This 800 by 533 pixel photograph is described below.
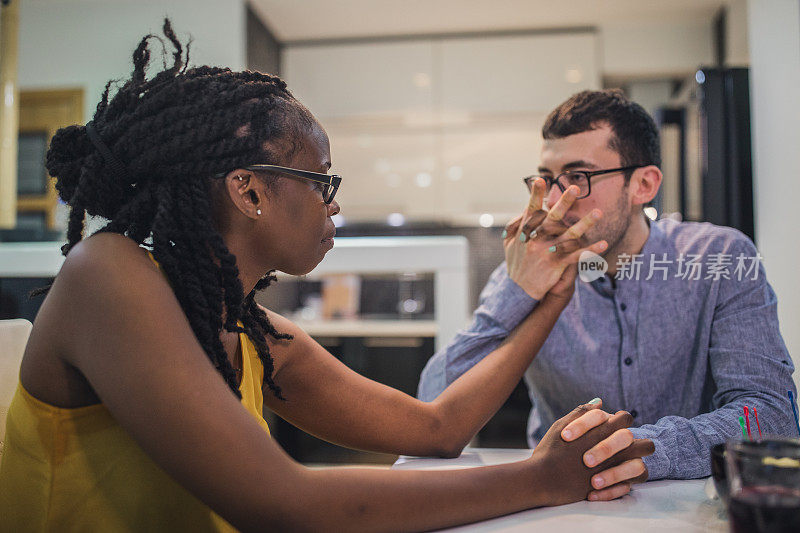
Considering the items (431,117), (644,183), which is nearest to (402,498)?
(644,183)

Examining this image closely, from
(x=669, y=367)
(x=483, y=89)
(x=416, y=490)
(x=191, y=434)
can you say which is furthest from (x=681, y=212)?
(x=191, y=434)

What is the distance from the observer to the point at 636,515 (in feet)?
2.49

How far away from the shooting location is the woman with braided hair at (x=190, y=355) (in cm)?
65

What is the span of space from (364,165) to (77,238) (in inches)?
130

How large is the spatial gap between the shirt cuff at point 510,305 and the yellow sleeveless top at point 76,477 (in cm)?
71

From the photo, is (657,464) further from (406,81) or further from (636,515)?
(406,81)

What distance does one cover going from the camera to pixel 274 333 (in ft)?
3.37

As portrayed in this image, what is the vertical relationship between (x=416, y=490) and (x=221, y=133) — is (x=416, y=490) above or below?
below

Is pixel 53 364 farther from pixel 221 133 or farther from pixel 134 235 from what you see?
pixel 221 133

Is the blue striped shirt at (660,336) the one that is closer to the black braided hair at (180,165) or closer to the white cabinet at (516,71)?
the black braided hair at (180,165)

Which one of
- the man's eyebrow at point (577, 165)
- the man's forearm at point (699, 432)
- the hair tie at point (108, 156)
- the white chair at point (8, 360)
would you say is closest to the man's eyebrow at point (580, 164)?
the man's eyebrow at point (577, 165)

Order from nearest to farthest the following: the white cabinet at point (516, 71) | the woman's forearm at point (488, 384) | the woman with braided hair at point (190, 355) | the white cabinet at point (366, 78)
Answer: the woman with braided hair at point (190, 355) < the woman's forearm at point (488, 384) < the white cabinet at point (516, 71) < the white cabinet at point (366, 78)

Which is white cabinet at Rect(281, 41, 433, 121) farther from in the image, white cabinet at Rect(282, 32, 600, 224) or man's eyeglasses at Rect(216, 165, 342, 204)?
man's eyeglasses at Rect(216, 165, 342, 204)

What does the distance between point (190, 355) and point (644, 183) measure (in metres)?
1.10
